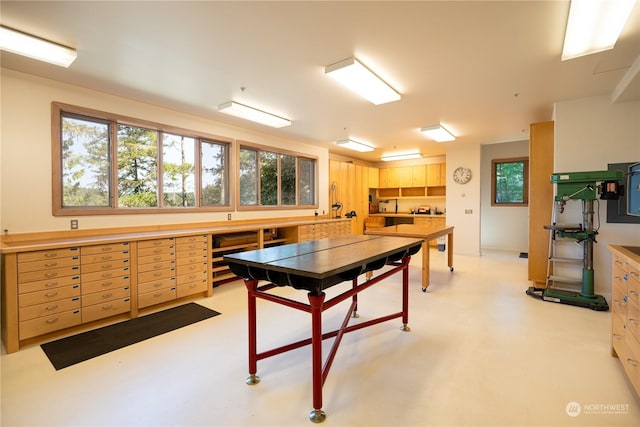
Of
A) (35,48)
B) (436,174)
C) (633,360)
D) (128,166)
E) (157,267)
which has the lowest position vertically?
(633,360)

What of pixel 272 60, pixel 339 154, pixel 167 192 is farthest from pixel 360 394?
pixel 339 154

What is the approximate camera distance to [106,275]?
10.0ft

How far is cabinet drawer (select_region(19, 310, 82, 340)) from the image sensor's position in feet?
8.43

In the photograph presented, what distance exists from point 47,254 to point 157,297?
1188mm

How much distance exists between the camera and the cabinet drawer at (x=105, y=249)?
292cm

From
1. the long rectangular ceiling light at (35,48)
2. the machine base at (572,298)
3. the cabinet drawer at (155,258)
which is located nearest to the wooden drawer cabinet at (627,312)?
the machine base at (572,298)

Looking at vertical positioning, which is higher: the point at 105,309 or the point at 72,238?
the point at 72,238

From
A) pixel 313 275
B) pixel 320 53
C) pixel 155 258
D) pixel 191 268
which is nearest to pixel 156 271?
pixel 155 258

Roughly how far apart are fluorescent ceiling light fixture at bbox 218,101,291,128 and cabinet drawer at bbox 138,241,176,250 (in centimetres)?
196

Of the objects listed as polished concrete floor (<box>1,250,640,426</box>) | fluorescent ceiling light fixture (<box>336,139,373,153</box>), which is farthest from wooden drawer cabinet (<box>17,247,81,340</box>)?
fluorescent ceiling light fixture (<box>336,139,373,153</box>)

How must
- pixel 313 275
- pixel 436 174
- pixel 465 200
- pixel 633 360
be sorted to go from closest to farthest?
pixel 313 275 → pixel 633 360 → pixel 465 200 → pixel 436 174

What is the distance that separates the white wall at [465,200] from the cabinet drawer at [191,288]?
6.04 metres

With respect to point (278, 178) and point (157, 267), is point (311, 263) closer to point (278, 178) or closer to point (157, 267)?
point (157, 267)

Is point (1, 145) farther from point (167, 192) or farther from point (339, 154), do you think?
point (339, 154)
